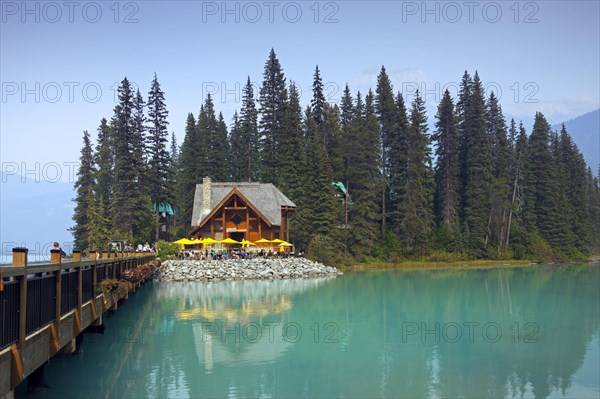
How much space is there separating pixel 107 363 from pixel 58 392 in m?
3.68

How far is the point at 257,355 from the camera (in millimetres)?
18609

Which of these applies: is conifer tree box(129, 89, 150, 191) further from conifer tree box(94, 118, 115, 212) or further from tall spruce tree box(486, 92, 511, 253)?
tall spruce tree box(486, 92, 511, 253)

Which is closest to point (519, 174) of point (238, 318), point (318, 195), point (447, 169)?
point (447, 169)

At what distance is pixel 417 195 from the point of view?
224 feet

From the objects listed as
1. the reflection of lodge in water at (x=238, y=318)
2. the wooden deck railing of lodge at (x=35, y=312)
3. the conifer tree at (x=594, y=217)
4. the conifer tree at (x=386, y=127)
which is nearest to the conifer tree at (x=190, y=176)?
the conifer tree at (x=386, y=127)

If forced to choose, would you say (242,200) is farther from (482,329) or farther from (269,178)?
(482,329)

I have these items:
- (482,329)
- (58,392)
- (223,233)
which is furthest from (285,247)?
(58,392)

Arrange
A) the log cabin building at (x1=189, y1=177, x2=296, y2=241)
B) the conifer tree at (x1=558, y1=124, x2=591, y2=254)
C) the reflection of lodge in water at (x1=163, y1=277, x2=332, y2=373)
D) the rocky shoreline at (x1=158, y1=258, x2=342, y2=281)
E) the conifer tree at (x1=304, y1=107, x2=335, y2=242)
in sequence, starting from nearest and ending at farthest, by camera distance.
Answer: the reflection of lodge in water at (x1=163, y1=277, x2=332, y2=373)
the rocky shoreline at (x1=158, y1=258, x2=342, y2=281)
the log cabin building at (x1=189, y1=177, x2=296, y2=241)
the conifer tree at (x1=304, y1=107, x2=335, y2=242)
the conifer tree at (x1=558, y1=124, x2=591, y2=254)

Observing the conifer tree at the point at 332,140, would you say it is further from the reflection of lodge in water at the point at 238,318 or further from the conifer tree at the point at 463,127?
the reflection of lodge in water at the point at 238,318

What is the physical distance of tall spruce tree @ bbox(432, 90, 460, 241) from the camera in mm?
71438

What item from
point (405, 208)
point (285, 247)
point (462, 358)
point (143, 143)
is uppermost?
point (143, 143)

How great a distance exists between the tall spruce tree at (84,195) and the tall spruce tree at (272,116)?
18791 mm

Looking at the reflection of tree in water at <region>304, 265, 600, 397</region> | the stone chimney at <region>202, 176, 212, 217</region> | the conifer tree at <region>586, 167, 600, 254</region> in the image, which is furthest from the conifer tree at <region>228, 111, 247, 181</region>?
the conifer tree at <region>586, 167, 600, 254</region>

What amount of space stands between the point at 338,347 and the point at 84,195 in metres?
47.0
